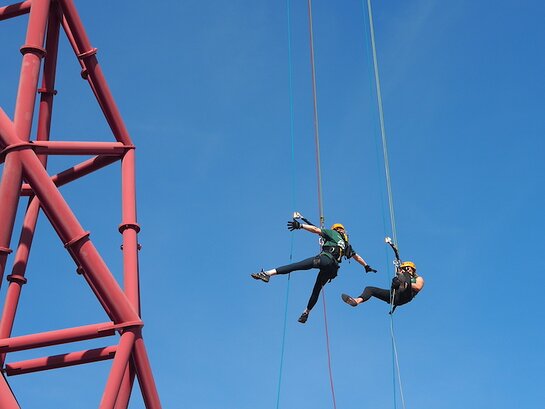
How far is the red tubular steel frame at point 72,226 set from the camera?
1088 centimetres

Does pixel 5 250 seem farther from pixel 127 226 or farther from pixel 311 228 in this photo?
pixel 311 228

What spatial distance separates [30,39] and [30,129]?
1465 millimetres

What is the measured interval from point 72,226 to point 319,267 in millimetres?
5439

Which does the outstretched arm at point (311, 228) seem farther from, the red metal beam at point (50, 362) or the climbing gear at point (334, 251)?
the red metal beam at point (50, 362)

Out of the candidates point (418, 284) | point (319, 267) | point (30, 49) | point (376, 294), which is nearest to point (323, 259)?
point (319, 267)

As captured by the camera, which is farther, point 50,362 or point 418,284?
point 418,284

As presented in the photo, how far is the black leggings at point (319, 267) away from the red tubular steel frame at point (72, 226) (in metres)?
3.68

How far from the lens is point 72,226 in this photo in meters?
11.2

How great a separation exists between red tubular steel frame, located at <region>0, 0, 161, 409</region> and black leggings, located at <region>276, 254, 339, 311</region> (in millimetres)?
3684

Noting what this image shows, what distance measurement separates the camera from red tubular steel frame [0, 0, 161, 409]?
35.7ft

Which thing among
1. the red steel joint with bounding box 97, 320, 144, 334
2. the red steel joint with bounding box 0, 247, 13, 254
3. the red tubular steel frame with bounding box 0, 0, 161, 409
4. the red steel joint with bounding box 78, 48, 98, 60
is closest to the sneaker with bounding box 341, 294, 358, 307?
the red tubular steel frame with bounding box 0, 0, 161, 409

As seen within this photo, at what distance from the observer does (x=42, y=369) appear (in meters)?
11.6

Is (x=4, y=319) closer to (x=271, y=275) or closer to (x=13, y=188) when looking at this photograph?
(x=13, y=188)

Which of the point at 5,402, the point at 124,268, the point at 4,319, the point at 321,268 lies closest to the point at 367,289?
the point at 321,268
